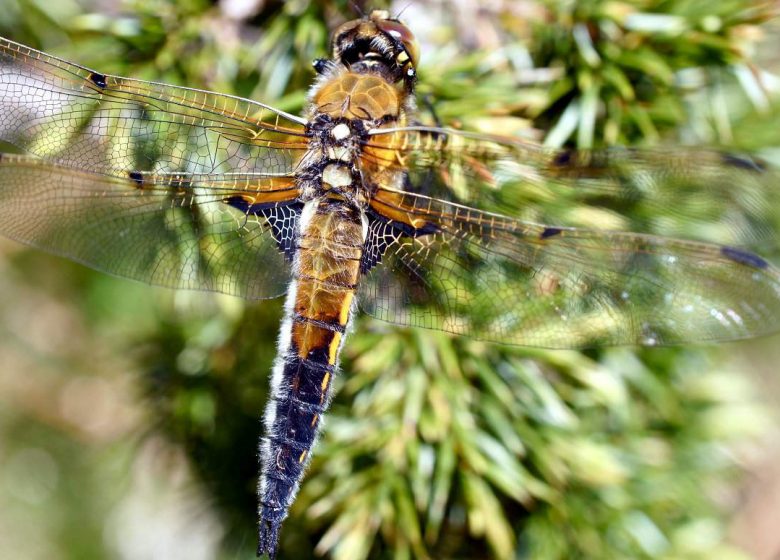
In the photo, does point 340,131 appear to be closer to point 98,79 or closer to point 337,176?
point 337,176

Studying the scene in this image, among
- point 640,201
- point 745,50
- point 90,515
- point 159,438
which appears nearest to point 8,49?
point 159,438

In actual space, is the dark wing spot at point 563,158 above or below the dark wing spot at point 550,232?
above

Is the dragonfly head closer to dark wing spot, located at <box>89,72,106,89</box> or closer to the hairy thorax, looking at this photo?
the hairy thorax

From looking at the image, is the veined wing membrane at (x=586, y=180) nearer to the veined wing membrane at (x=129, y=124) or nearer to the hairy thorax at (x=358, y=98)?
the hairy thorax at (x=358, y=98)

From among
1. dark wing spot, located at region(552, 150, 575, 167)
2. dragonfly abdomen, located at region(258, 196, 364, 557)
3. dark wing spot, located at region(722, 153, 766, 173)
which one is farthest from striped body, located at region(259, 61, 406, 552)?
dark wing spot, located at region(722, 153, 766, 173)

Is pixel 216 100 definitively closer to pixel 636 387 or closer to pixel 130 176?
pixel 130 176

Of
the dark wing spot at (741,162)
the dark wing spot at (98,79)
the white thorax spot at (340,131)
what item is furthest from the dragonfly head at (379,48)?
the dark wing spot at (741,162)

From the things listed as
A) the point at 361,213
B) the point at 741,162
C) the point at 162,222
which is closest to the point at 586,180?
the point at 741,162
